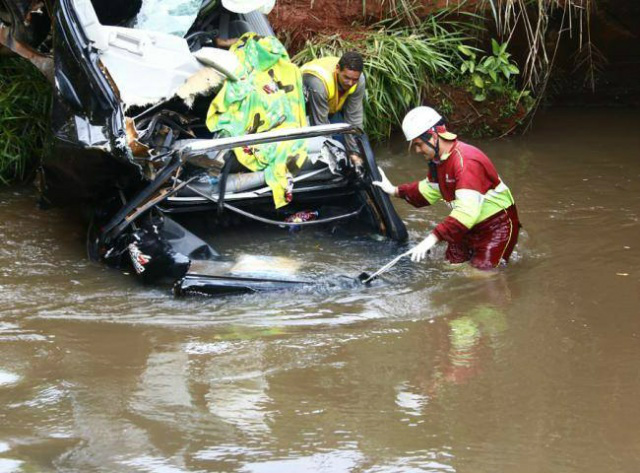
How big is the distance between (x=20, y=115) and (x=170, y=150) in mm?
2157

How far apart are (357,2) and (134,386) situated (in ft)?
18.3

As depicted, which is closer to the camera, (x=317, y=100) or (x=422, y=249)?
(x=422, y=249)

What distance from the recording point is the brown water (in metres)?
3.66

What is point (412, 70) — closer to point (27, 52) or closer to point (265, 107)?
point (265, 107)

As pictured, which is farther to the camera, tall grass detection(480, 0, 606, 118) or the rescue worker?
tall grass detection(480, 0, 606, 118)

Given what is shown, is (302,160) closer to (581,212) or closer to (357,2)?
(581,212)

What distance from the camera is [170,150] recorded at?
5562 millimetres

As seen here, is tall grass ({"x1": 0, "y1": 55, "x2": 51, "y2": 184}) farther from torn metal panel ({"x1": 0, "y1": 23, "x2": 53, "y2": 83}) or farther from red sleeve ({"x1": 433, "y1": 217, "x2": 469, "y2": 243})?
red sleeve ({"x1": 433, "y1": 217, "x2": 469, "y2": 243})

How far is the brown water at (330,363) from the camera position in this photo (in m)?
3.66

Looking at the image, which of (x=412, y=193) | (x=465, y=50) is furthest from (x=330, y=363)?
(x=465, y=50)

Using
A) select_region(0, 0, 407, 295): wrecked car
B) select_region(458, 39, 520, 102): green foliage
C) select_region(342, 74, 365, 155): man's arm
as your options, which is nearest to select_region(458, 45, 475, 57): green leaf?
select_region(458, 39, 520, 102): green foliage

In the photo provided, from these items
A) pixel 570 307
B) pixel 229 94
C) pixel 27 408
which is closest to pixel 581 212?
pixel 570 307

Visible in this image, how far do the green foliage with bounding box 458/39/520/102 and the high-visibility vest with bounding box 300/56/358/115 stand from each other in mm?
2220

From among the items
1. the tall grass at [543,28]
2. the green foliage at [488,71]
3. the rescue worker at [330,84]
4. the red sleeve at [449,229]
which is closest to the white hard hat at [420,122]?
the red sleeve at [449,229]
